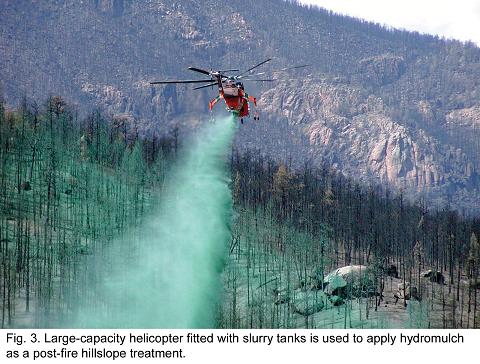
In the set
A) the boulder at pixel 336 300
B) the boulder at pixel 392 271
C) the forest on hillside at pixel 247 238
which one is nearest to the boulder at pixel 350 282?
the forest on hillside at pixel 247 238

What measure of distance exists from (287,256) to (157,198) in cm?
2364

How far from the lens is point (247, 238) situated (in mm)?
144750

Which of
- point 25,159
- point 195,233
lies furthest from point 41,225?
point 195,233

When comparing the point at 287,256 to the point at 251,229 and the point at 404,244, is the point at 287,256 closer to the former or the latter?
the point at 251,229

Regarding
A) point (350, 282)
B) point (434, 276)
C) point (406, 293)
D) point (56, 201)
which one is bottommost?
point (434, 276)

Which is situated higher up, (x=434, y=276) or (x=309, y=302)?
(x=434, y=276)

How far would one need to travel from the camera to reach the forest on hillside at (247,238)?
117438mm

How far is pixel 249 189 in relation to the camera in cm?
17012

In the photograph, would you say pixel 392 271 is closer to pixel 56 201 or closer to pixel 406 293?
pixel 406 293

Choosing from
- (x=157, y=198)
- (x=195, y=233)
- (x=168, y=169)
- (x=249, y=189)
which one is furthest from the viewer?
(x=249, y=189)

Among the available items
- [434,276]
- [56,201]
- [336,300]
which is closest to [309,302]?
[336,300]

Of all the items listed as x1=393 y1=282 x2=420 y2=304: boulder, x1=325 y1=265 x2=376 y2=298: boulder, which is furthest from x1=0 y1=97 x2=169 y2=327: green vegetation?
x1=393 y1=282 x2=420 y2=304: boulder

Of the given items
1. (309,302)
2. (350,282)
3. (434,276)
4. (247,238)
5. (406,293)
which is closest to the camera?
(309,302)

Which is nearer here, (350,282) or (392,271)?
(350,282)
